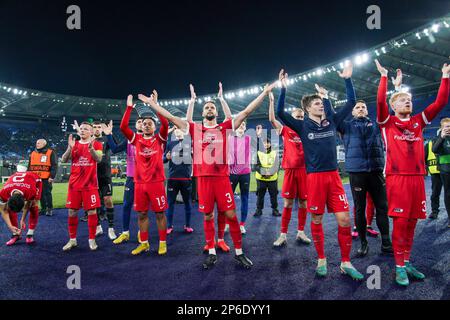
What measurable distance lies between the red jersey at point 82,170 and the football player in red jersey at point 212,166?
1742 mm

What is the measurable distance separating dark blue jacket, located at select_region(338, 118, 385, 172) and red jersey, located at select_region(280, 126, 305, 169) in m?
0.74

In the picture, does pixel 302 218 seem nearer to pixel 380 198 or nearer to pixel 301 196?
pixel 301 196

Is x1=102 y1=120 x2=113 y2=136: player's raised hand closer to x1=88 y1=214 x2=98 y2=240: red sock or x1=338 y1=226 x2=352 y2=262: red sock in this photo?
x1=88 y1=214 x2=98 y2=240: red sock

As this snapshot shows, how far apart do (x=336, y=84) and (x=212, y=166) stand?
2682cm

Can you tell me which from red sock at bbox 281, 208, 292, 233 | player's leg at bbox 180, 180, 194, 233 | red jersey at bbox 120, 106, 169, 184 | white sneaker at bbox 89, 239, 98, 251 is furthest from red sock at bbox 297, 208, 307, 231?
white sneaker at bbox 89, 239, 98, 251

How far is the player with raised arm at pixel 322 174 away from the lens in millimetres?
3219

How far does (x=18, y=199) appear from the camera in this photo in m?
4.28

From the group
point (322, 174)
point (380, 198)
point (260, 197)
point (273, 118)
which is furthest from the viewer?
point (260, 197)

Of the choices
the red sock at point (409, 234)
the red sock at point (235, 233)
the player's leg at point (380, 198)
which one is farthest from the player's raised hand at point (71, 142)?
the red sock at point (409, 234)

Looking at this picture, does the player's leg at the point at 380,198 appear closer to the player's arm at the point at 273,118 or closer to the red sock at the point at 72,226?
the player's arm at the point at 273,118

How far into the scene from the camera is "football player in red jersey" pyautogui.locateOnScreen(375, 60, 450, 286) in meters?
3.06

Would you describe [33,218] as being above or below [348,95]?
below

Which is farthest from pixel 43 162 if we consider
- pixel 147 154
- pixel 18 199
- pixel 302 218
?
pixel 302 218
